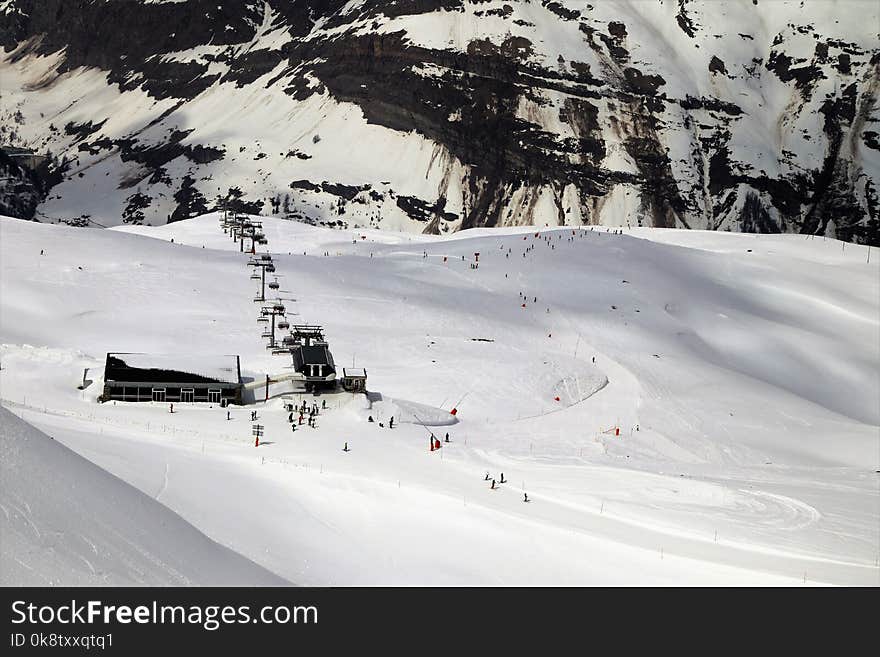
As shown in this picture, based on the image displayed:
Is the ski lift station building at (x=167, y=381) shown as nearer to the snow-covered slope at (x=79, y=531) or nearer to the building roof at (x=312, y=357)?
the building roof at (x=312, y=357)

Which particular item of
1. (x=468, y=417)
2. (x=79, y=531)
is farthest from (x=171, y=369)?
(x=79, y=531)

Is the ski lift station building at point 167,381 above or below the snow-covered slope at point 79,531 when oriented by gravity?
below

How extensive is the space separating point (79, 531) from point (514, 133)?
15987cm

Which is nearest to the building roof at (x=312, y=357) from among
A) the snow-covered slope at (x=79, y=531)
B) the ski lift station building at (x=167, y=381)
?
the ski lift station building at (x=167, y=381)

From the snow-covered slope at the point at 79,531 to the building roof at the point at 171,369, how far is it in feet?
93.7

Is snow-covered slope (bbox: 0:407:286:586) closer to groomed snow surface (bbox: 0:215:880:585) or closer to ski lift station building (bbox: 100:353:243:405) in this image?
groomed snow surface (bbox: 0:215:880:585)

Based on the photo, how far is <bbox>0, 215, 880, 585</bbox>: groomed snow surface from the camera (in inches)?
968

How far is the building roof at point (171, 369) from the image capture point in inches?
1686

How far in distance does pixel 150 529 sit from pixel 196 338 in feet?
131

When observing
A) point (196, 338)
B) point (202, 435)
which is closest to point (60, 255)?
point (196, 338)

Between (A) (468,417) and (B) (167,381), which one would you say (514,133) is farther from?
(B) (167,381)

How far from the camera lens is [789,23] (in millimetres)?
196875

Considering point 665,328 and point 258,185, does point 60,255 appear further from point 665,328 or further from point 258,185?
point 258,185

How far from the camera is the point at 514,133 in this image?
169000 millimetres
